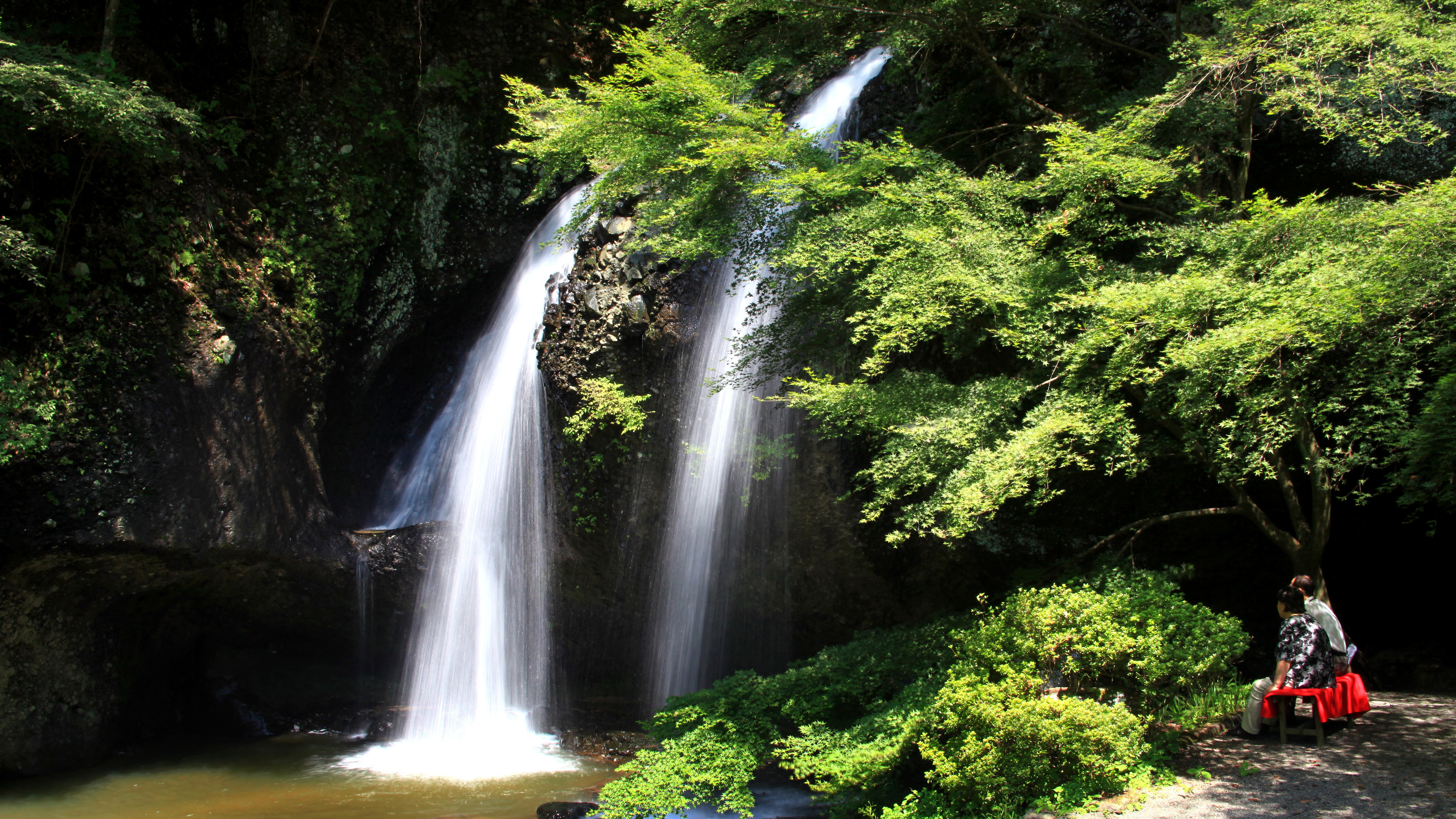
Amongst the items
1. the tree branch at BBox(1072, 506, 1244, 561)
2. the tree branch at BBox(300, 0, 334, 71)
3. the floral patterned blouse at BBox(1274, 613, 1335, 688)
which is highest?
the tree branch at BBox(300, 0, 334, 71)

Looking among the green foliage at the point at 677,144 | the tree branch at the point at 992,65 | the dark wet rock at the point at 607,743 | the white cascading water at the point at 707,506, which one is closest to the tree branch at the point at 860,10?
the tree branch at the point at 992,65

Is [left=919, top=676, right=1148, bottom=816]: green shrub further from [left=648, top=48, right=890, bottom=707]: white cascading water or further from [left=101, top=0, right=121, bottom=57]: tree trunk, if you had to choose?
[left=101, top=0, right=121, bottom=57]: tree trunk

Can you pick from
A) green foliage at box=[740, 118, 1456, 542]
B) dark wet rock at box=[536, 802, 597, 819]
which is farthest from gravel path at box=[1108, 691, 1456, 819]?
dark wet rock at box=[536, 802, 597, 819]

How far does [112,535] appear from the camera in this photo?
9.58m

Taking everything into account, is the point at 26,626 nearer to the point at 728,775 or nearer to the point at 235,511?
the point at 235,511

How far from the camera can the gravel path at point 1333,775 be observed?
4.80 metres

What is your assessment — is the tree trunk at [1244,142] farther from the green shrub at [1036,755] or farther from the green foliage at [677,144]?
the green shrub at [1036,755]

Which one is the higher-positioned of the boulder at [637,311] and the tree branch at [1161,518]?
the boulder at [637,311]

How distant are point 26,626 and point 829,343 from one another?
9.72m

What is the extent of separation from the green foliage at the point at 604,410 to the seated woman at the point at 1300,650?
22.4 ft

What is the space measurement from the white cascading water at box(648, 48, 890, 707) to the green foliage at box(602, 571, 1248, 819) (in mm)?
3211

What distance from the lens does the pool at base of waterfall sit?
344 inches

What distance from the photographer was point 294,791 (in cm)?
961

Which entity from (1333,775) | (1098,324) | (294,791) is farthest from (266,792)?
(1333,775)
